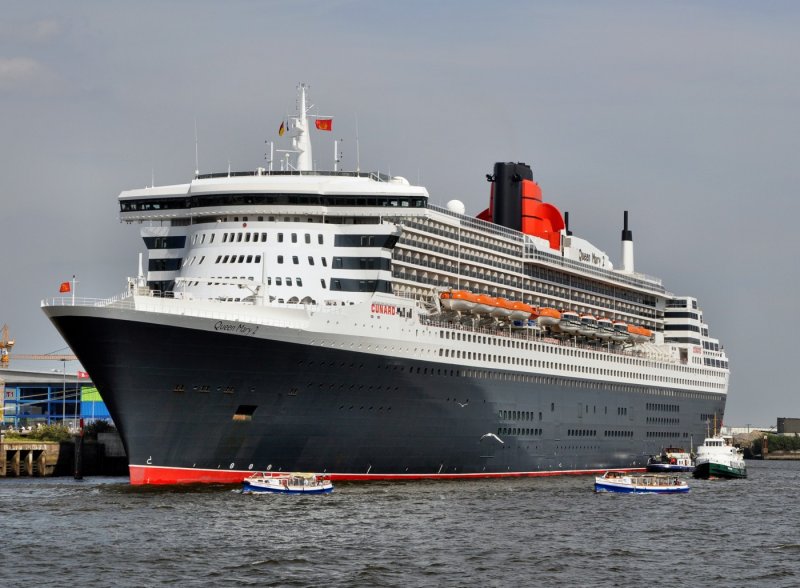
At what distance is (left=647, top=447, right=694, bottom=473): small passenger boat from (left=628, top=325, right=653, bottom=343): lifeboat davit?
24.2 ft

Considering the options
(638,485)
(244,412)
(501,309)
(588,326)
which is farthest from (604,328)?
(244,412)

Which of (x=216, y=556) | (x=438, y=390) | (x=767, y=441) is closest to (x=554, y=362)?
(x=438, y=390)

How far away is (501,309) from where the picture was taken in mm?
68375

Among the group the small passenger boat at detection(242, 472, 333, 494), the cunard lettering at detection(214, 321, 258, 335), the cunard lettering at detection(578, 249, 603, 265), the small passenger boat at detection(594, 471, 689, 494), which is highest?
the cunard lettering at detection(578, 249, 603, 265)

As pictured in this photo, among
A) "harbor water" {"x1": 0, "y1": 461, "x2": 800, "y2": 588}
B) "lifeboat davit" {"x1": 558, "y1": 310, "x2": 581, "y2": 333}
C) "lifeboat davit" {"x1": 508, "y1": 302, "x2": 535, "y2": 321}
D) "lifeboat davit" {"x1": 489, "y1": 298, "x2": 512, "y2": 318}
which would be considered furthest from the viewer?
"lifeboat davit" {"x1": 558, "y1": 310, "x2": 581, "y2": 333}

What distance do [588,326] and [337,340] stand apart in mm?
26682

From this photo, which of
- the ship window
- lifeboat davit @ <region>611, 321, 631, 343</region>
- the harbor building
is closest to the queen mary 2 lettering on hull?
the ship window

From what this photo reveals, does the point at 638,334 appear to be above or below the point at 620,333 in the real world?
above

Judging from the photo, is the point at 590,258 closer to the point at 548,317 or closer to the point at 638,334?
the point at 638,334

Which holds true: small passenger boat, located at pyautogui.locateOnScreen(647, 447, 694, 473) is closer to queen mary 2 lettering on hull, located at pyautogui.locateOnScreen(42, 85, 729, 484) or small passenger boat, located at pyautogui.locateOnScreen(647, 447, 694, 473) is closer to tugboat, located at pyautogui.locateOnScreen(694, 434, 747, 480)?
tugboat, located at pyautogui.locateOnScreen(694, 434, 747, 480)

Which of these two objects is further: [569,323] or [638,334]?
[638,334]

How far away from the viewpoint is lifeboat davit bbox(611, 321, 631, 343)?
83188mm

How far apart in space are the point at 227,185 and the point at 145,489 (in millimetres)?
14622

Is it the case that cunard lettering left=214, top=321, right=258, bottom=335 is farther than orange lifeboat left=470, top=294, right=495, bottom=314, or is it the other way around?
orange lifeboat left=470, top=294, right=495, bottom=314
